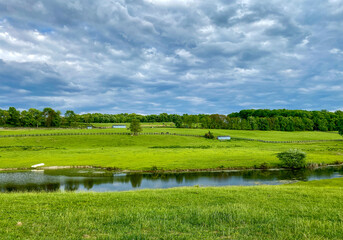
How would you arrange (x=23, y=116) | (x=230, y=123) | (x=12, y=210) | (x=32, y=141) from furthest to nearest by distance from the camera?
(x=230, y=123) < (x=23, y=116) < (x=32, y=141) < (x=12, y=210)

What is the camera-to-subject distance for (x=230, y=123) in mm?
184875

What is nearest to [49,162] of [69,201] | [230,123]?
[69,201]

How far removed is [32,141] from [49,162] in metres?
49.5

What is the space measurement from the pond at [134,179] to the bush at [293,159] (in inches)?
106

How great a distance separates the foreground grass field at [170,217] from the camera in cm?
1084

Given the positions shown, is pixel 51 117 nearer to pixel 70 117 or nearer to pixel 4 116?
pixel 70 117

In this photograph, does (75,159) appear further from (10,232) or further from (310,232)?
(310,232)

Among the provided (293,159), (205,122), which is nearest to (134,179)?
(293,159)

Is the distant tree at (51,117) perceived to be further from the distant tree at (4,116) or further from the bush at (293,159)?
the bush at (293,159)

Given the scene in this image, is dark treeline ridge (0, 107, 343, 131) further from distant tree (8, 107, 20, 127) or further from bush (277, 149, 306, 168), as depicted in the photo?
bush (277, 149, 306, 168)

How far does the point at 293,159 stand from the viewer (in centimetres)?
5875

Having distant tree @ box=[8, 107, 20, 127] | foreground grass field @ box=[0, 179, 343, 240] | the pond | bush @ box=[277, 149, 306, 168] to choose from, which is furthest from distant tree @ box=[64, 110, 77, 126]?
foreground grass field @ box=[0, 179, 343, 240]

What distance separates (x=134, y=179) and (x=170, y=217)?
36212 mm

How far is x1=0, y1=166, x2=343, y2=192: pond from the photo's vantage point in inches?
1619
